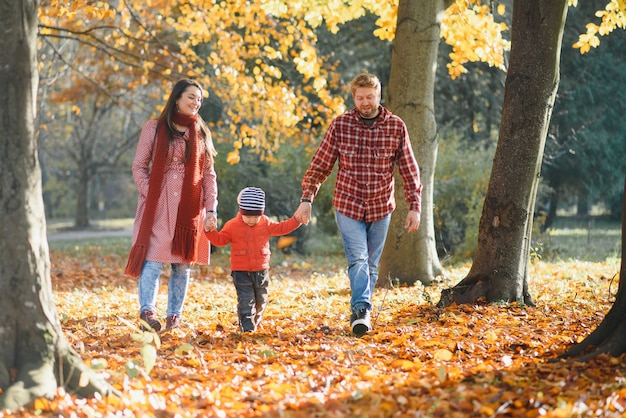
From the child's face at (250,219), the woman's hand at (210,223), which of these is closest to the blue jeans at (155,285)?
the woman's hand at (210,223)

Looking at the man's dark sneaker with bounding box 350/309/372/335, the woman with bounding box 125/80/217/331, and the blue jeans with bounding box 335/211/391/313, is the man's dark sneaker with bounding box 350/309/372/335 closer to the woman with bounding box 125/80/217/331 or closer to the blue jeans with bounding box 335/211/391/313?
the blue jeans with bounding box 335/211/391/313

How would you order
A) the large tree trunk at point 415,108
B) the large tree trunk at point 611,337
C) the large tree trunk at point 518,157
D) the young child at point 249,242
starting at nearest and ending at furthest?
the large tree trunk at point 611,337
the young child at point 249,242
the large tree trunk at point 518,157
the large tree trunk at point 415,108

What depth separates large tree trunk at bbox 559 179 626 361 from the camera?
4.44 m

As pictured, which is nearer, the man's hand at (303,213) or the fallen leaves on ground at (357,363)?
the fallen leaves on ground at (357,363)

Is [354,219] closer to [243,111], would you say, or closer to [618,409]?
[618,409]

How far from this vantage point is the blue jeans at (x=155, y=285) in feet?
19.2

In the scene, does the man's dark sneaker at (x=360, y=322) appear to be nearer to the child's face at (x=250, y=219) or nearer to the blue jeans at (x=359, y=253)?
the blue jeans at (x=359, y=253)

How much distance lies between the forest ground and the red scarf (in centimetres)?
58

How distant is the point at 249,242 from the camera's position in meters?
5.81

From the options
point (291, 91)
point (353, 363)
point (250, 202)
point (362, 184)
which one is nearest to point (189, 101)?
point (250, 202)

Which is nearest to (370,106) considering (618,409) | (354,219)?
(354,219)

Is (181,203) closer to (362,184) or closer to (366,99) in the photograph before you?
(362,184)

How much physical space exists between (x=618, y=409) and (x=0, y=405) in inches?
118

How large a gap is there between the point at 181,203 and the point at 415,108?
13.4 ft
